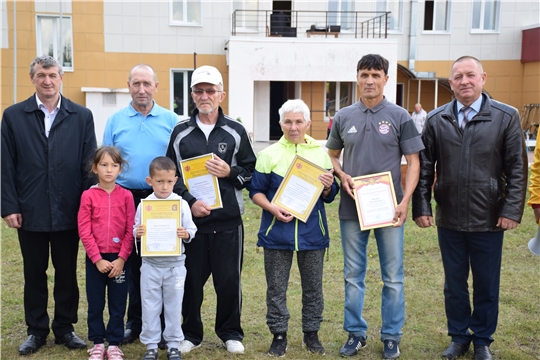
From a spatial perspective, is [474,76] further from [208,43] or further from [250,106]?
[208,43]

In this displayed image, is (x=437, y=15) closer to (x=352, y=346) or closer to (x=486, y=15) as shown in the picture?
(x=486, y=15)

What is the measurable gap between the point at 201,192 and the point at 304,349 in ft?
5.13

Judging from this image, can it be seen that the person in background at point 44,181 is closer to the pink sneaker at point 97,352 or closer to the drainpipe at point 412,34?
the pink sneaker at point 97,352

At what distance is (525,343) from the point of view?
4938 mm

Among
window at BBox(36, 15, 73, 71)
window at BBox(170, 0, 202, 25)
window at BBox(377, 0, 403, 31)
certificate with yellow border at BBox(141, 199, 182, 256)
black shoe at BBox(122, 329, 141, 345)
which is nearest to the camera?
certificate with yellow border at BBox(141, 199, 182, 256)

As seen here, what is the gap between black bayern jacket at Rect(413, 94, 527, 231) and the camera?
435 cm

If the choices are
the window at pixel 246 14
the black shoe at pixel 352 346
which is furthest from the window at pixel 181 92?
the black shoe at pixel 352 346

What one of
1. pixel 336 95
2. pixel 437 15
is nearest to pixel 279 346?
pixel 336 95

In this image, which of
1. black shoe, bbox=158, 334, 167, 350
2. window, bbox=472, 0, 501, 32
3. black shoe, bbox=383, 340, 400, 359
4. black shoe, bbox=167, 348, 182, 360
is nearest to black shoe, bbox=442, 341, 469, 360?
black shoe, bbox=383, 340, 400, 359

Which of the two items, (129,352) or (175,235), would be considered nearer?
(175,235)

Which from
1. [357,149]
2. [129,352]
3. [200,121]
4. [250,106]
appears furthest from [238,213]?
[250,106]

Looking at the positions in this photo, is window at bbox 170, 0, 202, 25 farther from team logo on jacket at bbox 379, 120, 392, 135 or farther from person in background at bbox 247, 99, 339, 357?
team logo on jacket at bbox 379, 120, 392, 135

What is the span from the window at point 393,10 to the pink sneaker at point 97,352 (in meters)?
21.0

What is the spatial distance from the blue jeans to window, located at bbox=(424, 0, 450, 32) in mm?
21476
